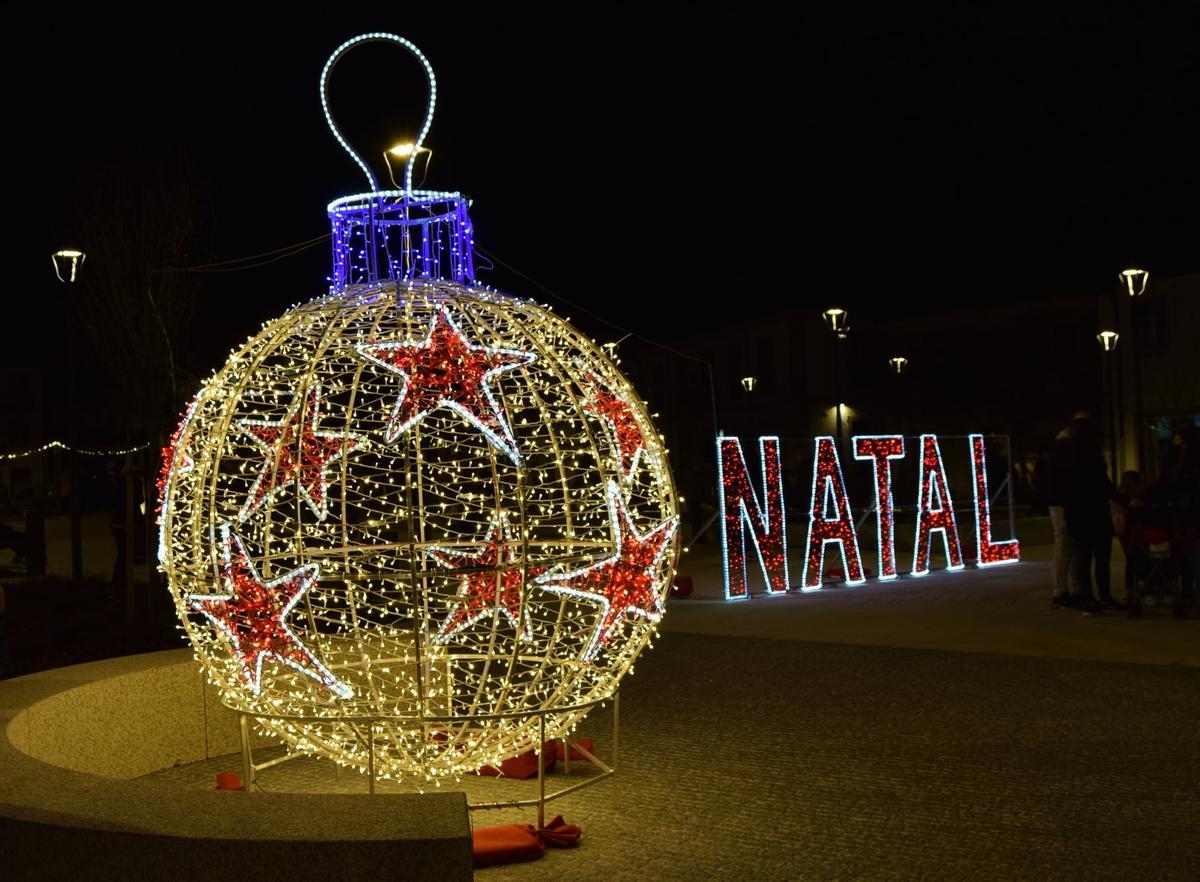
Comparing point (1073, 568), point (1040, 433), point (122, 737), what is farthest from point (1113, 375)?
point (122, 737)

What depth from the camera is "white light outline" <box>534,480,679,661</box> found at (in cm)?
531

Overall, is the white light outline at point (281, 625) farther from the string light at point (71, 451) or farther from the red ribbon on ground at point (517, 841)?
the string light at point (71, 451)

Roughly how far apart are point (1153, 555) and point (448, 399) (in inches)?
339

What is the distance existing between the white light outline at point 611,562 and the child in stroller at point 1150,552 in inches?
271

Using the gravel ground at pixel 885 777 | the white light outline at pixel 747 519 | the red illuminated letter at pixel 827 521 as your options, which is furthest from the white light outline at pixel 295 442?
the red illuminated letter at pixel 827 521

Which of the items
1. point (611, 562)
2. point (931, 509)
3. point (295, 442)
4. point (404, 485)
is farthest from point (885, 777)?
point (931, 509)

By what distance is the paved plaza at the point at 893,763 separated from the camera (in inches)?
195

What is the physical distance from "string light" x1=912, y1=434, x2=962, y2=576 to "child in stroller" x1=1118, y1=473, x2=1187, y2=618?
4401 mm

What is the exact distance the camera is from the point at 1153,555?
11.8m

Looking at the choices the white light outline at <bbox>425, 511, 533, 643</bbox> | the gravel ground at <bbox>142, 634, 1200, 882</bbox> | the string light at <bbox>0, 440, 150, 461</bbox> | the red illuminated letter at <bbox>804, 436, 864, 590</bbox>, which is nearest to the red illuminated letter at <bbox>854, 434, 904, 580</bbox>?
the red illuminated letter at <bbox>804, 436, 864, 590</bbox>

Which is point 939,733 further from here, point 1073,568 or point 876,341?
point 876,341

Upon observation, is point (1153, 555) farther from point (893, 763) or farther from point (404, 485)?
point (404, 485)

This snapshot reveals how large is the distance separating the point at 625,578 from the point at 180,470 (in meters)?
1.93

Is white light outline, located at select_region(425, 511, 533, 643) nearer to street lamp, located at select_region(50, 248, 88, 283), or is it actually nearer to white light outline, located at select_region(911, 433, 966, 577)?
street lamp, located at select_region(50, 248, 88, 283)
